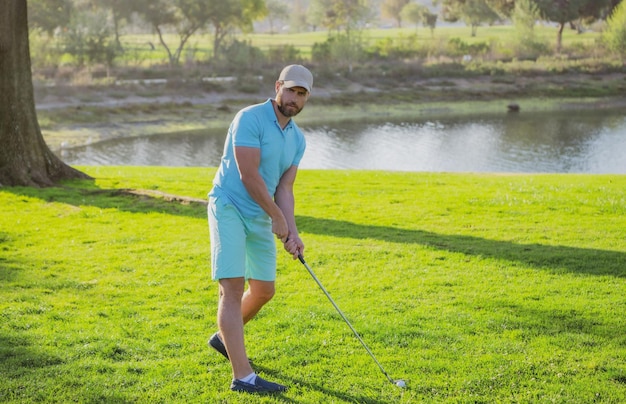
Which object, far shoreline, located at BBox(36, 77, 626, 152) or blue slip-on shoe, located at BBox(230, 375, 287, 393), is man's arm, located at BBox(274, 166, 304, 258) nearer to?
blue slip-on shoe, located at BBox(230, 375, 287, 393)

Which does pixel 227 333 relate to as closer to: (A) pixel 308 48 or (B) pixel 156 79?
(B) pixel 156 79

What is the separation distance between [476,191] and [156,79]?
3905cm

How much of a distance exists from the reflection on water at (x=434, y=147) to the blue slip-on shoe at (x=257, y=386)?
22647 mm

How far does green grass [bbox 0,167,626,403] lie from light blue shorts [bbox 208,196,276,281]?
0.89 metres

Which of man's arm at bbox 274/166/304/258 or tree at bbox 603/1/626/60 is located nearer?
man's arm at bbox 274/166/304/258

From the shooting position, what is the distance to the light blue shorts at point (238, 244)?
5238 millimetres

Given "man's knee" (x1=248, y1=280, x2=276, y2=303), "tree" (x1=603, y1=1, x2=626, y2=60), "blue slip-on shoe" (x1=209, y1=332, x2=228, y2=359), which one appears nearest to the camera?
"man's knee" (x1=248, y1=280, x2=276, y2=303)

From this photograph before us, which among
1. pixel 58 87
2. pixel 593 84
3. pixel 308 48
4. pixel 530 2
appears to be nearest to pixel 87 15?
pixel 58 87

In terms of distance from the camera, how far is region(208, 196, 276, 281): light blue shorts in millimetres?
5238

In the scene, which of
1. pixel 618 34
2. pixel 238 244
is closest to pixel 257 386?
pixel 238 244

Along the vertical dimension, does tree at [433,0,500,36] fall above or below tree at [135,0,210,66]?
above

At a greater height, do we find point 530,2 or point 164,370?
point 530,2

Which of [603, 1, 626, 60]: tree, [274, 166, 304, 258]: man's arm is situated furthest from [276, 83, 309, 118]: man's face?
[603, 1, 626, 60]: tree

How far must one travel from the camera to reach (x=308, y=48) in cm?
8044
